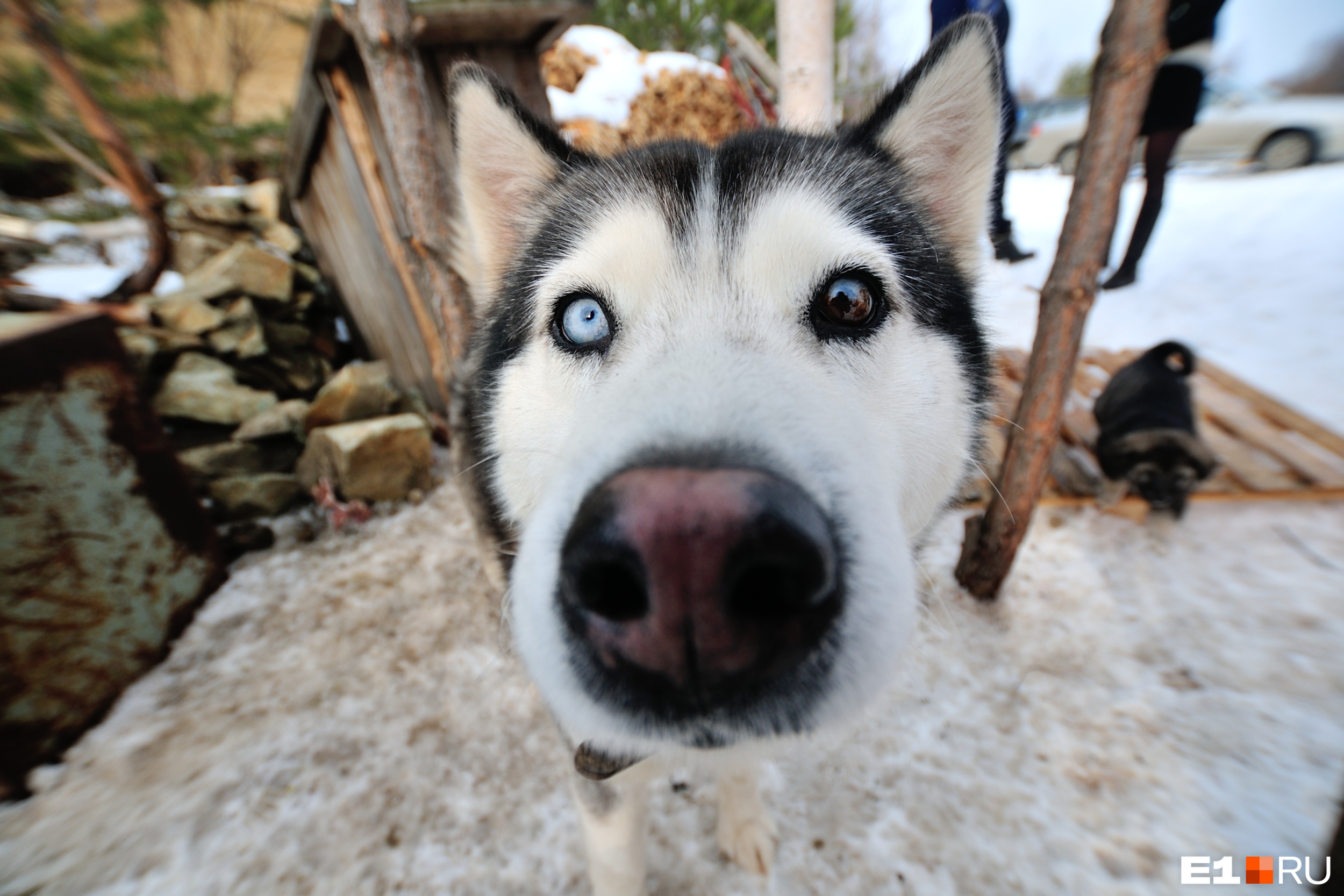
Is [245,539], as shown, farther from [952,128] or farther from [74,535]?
[952,128]

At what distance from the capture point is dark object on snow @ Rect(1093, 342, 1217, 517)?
3.24 meters

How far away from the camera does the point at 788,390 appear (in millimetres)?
1077

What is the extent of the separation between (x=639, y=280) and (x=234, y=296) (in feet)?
20.5

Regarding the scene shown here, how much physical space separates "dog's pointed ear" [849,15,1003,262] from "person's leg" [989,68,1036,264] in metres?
0.06

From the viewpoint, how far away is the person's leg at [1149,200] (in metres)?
5.60

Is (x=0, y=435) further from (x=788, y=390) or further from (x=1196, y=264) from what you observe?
(x=1196, y=264)

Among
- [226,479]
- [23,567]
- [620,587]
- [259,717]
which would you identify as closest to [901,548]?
[620,587]

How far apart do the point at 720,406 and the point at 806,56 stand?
5570mm

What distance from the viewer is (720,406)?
98cm

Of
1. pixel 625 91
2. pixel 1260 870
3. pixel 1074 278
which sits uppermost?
pixel 625 91

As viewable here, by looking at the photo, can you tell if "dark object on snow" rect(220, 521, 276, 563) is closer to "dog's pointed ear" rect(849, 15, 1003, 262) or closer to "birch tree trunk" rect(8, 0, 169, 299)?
"birch tree trunk" rect(8, 0, 169, 299)

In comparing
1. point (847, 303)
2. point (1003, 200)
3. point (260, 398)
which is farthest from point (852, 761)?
point (1003, 200)

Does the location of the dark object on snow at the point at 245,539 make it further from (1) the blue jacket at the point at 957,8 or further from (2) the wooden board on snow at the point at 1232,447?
(1) the blue jacket at the point at 957,8

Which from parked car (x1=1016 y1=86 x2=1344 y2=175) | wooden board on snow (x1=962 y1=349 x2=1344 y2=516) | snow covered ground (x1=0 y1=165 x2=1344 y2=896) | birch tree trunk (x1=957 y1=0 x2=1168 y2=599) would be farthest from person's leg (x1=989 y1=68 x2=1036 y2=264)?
parked car (x1=1016 y1=86 x2=1344 y2=175)
